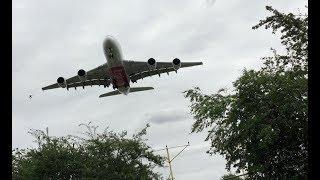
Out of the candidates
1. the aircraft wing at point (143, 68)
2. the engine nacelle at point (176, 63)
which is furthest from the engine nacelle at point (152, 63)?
the engine nacelle at point (176, 63)

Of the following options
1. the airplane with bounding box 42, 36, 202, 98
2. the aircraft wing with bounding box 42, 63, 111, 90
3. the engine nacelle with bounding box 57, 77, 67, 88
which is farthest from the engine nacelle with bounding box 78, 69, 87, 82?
the engine nacelle with bounding box 57, 77, 67, 88

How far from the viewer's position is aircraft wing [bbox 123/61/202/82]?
1646 inches

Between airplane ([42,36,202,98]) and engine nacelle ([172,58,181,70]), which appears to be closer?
airplane ([42,36,202,98])

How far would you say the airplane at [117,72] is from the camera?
36750 mm

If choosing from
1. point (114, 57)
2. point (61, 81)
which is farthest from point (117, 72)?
point (61, 81)

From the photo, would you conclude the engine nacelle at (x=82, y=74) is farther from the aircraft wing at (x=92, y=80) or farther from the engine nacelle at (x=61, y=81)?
the engine nacelle at (x=61, y=81)

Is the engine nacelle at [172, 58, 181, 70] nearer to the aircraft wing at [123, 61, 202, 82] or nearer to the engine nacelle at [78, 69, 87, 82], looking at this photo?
the aircraft wing at [123, 61, 202, 82]

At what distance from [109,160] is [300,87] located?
25.1 metres

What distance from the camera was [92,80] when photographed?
4428cm

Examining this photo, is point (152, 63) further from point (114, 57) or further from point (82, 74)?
point (82, 74)

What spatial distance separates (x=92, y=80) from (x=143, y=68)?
543 cm

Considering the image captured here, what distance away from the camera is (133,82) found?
44.4 m

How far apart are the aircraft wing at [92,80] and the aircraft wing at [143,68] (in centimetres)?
237
